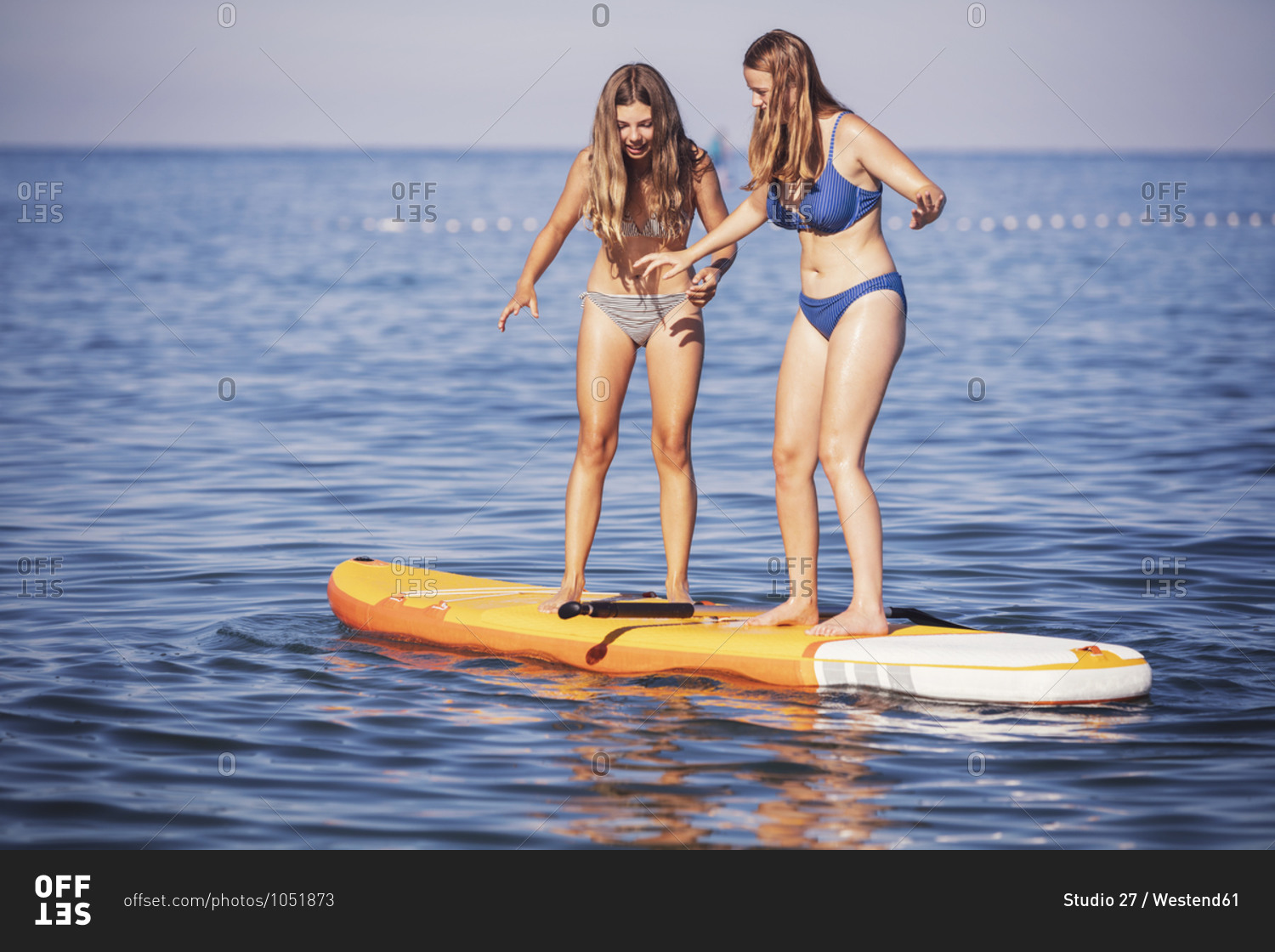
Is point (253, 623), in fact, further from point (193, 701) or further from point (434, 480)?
point (434, 480)

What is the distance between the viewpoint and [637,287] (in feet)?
17.8

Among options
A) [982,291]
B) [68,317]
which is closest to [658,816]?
[68,317]

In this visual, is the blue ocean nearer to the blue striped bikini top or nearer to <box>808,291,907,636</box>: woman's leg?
<box>808,291,907,636</box>: woman's leg

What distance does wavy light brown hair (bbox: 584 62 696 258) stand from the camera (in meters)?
5.20

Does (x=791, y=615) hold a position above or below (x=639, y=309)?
below

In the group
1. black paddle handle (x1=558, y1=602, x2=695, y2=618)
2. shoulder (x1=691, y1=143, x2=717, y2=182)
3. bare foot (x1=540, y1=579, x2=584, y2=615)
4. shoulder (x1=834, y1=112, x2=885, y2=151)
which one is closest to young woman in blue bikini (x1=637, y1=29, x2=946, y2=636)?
shoulder (x1=834, y1=112, x2=885, y2=151)

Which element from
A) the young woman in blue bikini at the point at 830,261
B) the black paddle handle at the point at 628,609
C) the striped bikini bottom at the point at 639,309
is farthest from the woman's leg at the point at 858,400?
the black paddle handle at the point at 628,609

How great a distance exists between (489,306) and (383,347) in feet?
20.0

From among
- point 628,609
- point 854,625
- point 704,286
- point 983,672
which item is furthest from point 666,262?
point 983,672

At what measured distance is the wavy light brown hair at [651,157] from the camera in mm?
5195

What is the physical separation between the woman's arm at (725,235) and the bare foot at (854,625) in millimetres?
1433

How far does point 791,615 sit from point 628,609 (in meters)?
0.65

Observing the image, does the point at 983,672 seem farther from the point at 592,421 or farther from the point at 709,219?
the point at 709,219

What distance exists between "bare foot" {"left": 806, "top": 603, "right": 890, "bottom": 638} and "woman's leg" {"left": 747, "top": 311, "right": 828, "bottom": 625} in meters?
0.19
